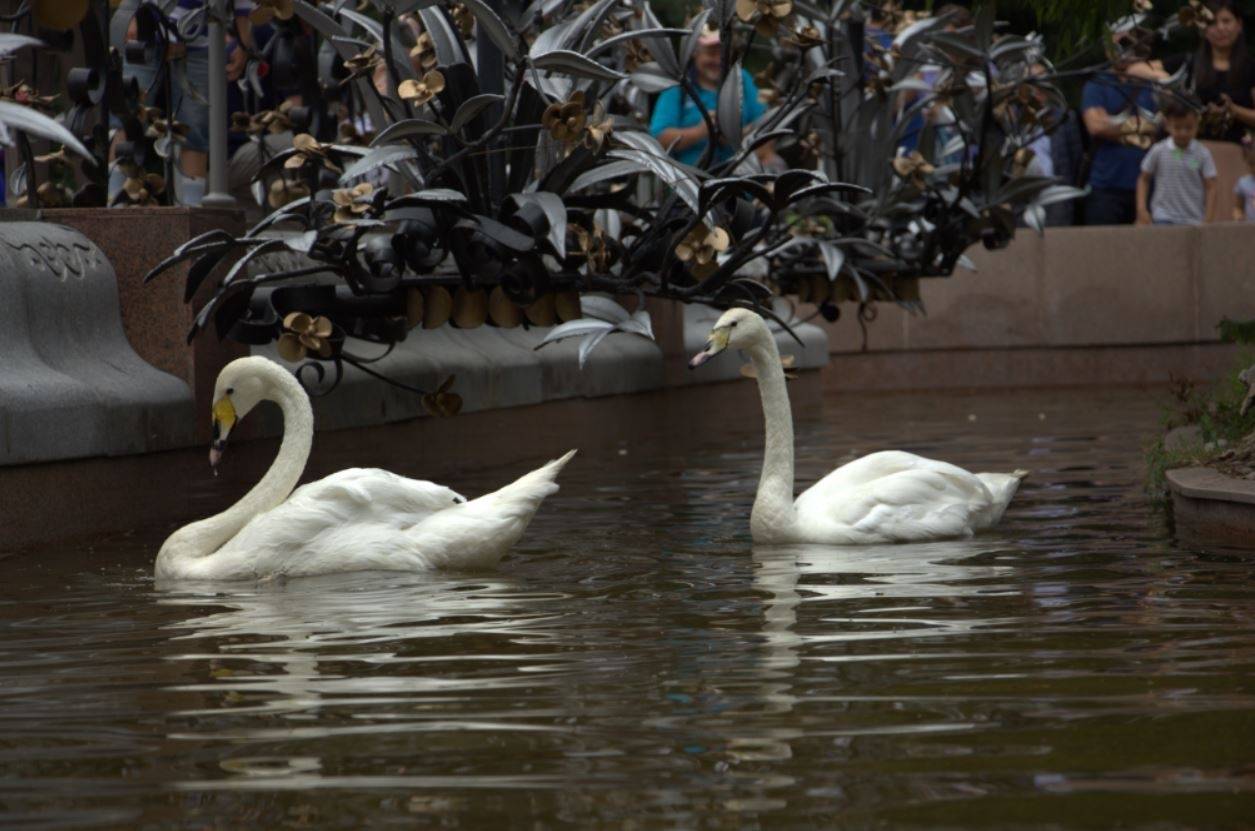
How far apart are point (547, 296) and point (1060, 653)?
153 inches

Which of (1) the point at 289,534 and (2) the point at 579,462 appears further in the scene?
(2) the point at 579,462

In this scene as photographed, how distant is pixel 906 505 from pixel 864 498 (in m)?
0.17

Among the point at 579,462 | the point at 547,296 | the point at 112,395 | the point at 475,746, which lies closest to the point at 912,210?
the point at 579,462

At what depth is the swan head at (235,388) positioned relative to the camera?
8.03 metres

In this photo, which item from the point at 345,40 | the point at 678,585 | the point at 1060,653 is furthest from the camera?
the point at 345,40

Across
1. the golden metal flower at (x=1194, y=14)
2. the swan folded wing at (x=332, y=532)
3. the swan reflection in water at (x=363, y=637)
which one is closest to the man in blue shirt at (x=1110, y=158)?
the golden metal flower at (x=1194, y=14)

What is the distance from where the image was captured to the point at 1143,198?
1991 cm

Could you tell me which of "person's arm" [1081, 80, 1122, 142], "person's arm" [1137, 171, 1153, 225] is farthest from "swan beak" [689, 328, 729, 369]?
→ "person's arm" [1137, 171, 1153, 225]

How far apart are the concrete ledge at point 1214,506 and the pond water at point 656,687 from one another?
4.9 inches

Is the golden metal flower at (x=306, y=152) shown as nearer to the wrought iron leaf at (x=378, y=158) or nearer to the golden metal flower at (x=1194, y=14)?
the wrought iron leaf at (x=378, y=158)

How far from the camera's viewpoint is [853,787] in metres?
4.07

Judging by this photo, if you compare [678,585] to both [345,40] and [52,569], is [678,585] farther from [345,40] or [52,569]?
[345,40]

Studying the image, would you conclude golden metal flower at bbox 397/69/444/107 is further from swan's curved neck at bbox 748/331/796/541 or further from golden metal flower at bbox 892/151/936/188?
golden metal flower at bbox 892/151/936/188

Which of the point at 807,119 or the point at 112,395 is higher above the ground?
the point at 807,119
